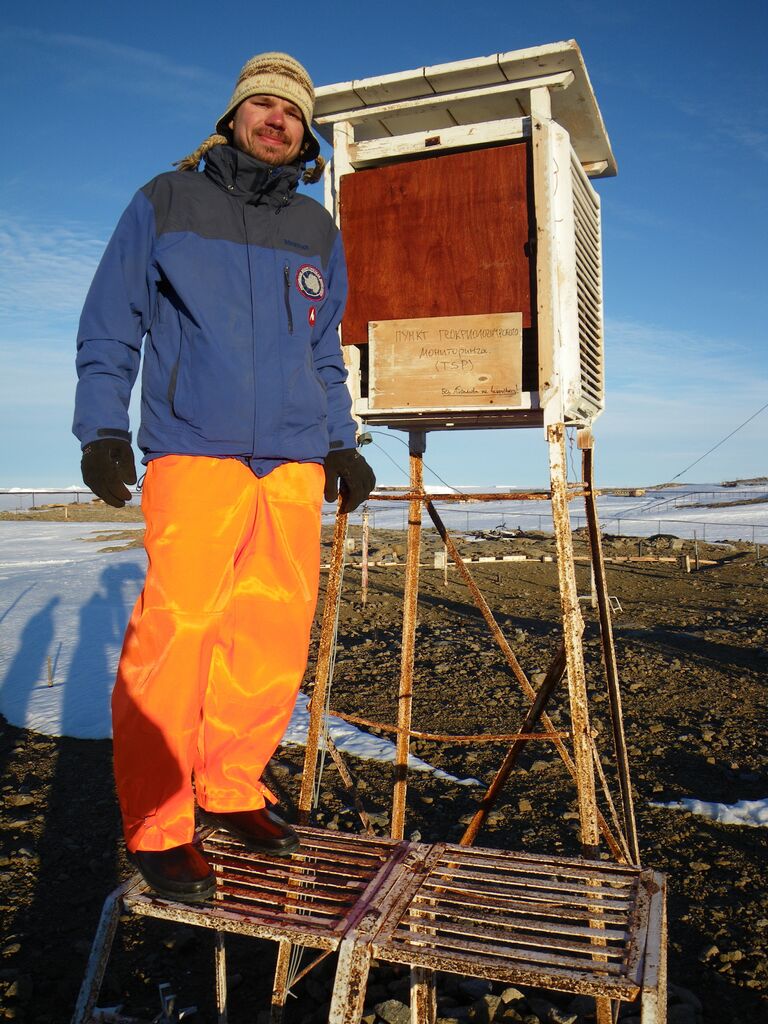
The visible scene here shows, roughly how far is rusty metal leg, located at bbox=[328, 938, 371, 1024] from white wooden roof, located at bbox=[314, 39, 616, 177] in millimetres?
3417

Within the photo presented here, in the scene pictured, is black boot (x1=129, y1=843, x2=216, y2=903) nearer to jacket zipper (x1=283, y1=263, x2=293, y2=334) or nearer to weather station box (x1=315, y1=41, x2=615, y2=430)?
jacket zipper (x1=283, y1=263, x2=293, y2=334)

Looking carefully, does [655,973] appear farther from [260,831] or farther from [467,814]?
[467,814]

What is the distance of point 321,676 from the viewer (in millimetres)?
3912

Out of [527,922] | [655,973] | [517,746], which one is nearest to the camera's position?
[655,973]

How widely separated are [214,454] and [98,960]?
156 centimetres

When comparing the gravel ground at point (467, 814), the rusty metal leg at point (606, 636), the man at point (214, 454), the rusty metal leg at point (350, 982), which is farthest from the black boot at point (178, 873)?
the rusty metal leg at point (606, 636)

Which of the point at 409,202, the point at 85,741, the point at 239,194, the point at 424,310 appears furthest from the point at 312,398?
the point at 85,741

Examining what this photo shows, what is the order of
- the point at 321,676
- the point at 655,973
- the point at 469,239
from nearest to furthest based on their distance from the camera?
the point at 655,973
the point at 469,239
the point at 321,676

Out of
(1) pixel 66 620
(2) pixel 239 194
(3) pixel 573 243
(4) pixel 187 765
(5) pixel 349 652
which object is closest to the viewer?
(4) pixel 187 765

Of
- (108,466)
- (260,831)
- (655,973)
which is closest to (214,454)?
(108,466)

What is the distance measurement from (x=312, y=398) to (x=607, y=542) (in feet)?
88.0

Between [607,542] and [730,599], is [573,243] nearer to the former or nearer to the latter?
[730,599]

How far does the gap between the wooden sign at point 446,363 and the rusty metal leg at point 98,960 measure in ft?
7.64

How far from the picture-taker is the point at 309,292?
2965 millimetres
